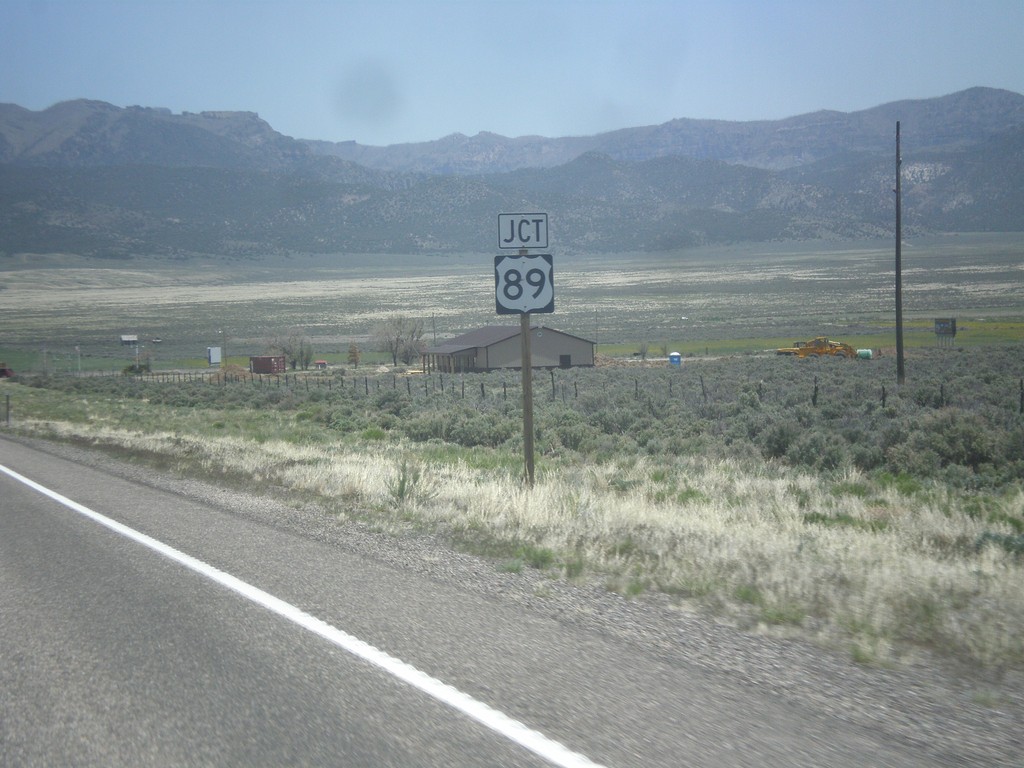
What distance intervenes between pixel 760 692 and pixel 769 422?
62.2 ft

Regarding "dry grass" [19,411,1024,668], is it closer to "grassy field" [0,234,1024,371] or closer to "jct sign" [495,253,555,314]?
"jct sign" [495,253,555,314]

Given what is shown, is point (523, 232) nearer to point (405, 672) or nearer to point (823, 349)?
point (405, 672)

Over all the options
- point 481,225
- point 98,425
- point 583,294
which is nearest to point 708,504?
point 98,425

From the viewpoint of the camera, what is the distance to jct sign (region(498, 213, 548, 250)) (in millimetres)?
12133

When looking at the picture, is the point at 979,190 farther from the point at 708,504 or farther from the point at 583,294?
the point at 708,504

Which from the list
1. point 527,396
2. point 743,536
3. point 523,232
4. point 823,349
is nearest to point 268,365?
point 823,349

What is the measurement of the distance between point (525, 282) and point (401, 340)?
75.0 meters

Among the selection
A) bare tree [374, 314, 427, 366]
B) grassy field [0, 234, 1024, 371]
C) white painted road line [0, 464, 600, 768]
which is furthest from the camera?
grassy field [0, 234, 1024, 371]

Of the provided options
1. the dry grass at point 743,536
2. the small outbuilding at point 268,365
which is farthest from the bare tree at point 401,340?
the dry grass at point 743,536

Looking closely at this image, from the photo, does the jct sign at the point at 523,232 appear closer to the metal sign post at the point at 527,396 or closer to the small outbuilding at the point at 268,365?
the metal sign post at the point at 527,396

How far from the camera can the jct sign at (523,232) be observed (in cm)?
1213

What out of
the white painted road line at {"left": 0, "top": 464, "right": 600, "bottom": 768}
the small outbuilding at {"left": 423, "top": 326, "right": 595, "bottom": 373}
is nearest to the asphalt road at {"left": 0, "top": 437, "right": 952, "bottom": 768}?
the white painted road line at {"left": 0, "top": 464, "right": 600, "bottom": 768}

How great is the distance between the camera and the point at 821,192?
7717 inches

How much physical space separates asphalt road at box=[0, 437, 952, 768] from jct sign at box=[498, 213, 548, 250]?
513 cm
